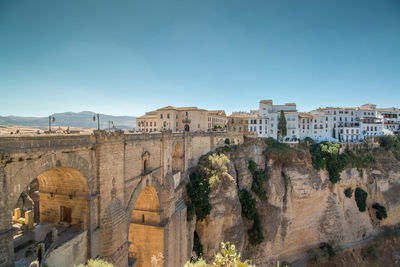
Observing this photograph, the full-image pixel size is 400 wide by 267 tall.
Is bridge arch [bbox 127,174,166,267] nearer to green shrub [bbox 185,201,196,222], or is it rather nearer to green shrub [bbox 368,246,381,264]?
green shrub [bbox 185,201,196,222]

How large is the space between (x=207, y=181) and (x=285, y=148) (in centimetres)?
1766

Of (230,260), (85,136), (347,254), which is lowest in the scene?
(347,254)

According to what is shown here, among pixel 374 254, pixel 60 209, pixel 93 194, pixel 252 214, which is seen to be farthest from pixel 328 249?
pixel 60 209

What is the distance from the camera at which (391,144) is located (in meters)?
44.1

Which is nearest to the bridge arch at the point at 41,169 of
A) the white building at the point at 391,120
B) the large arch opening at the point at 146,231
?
the large arch opening at the point at 146,231

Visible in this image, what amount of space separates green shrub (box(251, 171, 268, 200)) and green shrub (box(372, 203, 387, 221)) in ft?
80.8

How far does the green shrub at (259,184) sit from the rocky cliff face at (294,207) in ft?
2.48

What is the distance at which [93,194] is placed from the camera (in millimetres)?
9922

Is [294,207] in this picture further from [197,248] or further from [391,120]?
[391,120]

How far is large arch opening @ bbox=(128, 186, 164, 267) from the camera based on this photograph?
55.7 ft

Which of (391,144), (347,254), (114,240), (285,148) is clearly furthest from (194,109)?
(391,144)

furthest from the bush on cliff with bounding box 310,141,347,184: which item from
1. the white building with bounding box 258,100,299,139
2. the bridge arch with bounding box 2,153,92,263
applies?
the bridge arch with bounding box 2,153,92,263

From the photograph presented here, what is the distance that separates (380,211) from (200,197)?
→ 121 ft

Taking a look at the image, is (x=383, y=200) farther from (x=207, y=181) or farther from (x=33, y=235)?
(x=33, y=235)
